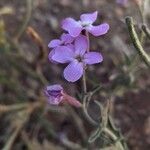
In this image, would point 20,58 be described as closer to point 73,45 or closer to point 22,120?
point 22,120

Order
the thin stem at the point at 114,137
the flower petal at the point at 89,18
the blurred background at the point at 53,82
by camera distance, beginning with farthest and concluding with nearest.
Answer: the blurred background at the point at 53,82, the thin stem at the point at 114,137, the flower petal at the point at 89,18

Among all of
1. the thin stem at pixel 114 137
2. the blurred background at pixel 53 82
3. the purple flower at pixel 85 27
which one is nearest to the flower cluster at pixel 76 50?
the purple flower at pixel 85 27

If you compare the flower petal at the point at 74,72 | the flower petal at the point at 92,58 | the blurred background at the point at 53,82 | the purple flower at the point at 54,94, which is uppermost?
the flower petal at the point at 92,58

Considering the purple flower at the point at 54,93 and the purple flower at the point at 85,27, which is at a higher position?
the purple flower at the point at 85,27

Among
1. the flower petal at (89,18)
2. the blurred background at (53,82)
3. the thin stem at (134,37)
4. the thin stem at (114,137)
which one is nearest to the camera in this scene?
the thin stem at (134,37)

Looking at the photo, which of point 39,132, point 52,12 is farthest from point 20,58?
point 52,12

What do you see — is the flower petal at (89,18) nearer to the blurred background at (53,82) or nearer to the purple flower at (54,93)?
the purple flower at (54,93)
